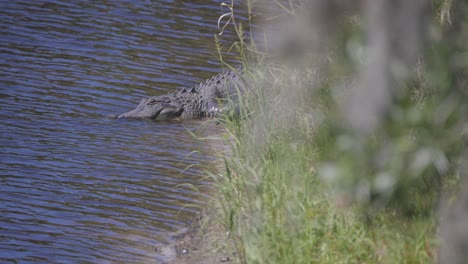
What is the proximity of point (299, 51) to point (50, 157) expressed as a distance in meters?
4.73

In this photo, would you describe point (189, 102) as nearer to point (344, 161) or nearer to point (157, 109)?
point (157, 109)

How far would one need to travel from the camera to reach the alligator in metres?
8.24

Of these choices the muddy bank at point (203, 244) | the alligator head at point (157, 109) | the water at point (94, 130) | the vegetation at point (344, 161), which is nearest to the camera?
the vegetation at point (344, 161)

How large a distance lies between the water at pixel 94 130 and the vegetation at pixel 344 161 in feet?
3.13

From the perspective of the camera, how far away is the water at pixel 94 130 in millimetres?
5223

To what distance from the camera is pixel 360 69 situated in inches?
82.5

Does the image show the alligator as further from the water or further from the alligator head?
the water

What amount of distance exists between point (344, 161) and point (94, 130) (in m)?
5.61

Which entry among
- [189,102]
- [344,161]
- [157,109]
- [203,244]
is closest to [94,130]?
[157,109]

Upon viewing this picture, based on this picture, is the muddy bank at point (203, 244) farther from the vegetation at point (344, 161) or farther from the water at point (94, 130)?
the vegetation at point (344, 161)

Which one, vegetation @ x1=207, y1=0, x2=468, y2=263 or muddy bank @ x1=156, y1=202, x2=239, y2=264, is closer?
vegetation @ x1=207, y1=0, x2=468, y2=263

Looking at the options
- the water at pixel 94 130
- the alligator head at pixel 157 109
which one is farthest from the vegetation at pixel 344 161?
the alligator head at pixel 157 109

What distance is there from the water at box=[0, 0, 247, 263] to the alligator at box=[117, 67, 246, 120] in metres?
0.16

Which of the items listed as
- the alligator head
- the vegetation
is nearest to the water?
the alligator head
